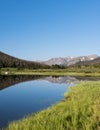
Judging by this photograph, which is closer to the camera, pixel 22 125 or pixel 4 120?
pixel 22 125

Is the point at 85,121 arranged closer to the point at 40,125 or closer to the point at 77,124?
the point at 77,124

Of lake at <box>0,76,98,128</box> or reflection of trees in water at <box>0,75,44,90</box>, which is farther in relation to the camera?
reflection of trees in water at <box>0,75,44,90</box>

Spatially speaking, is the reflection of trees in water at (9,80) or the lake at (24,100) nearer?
the lake at (24,100)

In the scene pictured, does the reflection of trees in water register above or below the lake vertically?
above

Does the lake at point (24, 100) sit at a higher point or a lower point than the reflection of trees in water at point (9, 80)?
lower

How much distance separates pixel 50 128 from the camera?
13453mm

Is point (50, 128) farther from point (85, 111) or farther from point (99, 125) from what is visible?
point (85, 111)

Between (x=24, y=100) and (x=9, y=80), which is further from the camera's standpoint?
(x=9, y=80)

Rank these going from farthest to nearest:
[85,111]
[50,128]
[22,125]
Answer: [85,111], [22,125], [50,128]

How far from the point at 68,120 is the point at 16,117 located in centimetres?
587

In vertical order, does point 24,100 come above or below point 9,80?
below

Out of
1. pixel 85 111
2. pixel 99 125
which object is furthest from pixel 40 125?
pixel 85 111

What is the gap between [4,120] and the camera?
19094 mm

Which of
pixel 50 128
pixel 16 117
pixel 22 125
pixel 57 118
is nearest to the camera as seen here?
pixel 50 128
